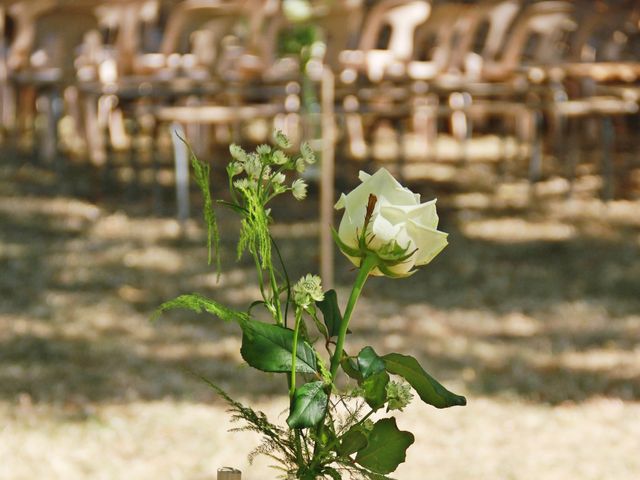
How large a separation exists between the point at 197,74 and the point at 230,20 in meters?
0.46

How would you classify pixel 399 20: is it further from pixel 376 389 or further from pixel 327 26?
pixel 376 389

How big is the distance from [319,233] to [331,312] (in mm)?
6779

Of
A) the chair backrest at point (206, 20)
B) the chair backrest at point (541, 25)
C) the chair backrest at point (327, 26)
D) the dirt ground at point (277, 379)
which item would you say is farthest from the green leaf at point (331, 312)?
the chair backrest at point (541, 25)

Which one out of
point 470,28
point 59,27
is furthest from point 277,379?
point 470,28

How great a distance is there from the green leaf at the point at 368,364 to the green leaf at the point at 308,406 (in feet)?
0.12

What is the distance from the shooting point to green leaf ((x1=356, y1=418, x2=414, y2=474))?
3.62 feet

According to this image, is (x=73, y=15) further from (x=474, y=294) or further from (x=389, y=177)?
(x=389, y=177)

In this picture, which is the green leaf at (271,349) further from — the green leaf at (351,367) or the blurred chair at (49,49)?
the blurred chair at (49,49)

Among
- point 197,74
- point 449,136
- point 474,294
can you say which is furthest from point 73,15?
point 449,136

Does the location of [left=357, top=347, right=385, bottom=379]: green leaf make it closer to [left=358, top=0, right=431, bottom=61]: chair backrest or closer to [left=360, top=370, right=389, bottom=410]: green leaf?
[left=360, top=370, right=389, bottom=410]: green leaf

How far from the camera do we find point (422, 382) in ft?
3.60

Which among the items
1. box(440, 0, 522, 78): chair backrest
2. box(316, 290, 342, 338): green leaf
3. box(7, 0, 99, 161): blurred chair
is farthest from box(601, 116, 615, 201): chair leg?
box(316, 290, 342, 338): green leaf

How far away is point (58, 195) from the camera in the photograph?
8930 mm

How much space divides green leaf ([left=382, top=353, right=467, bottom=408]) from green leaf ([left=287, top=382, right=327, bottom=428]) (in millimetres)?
78
